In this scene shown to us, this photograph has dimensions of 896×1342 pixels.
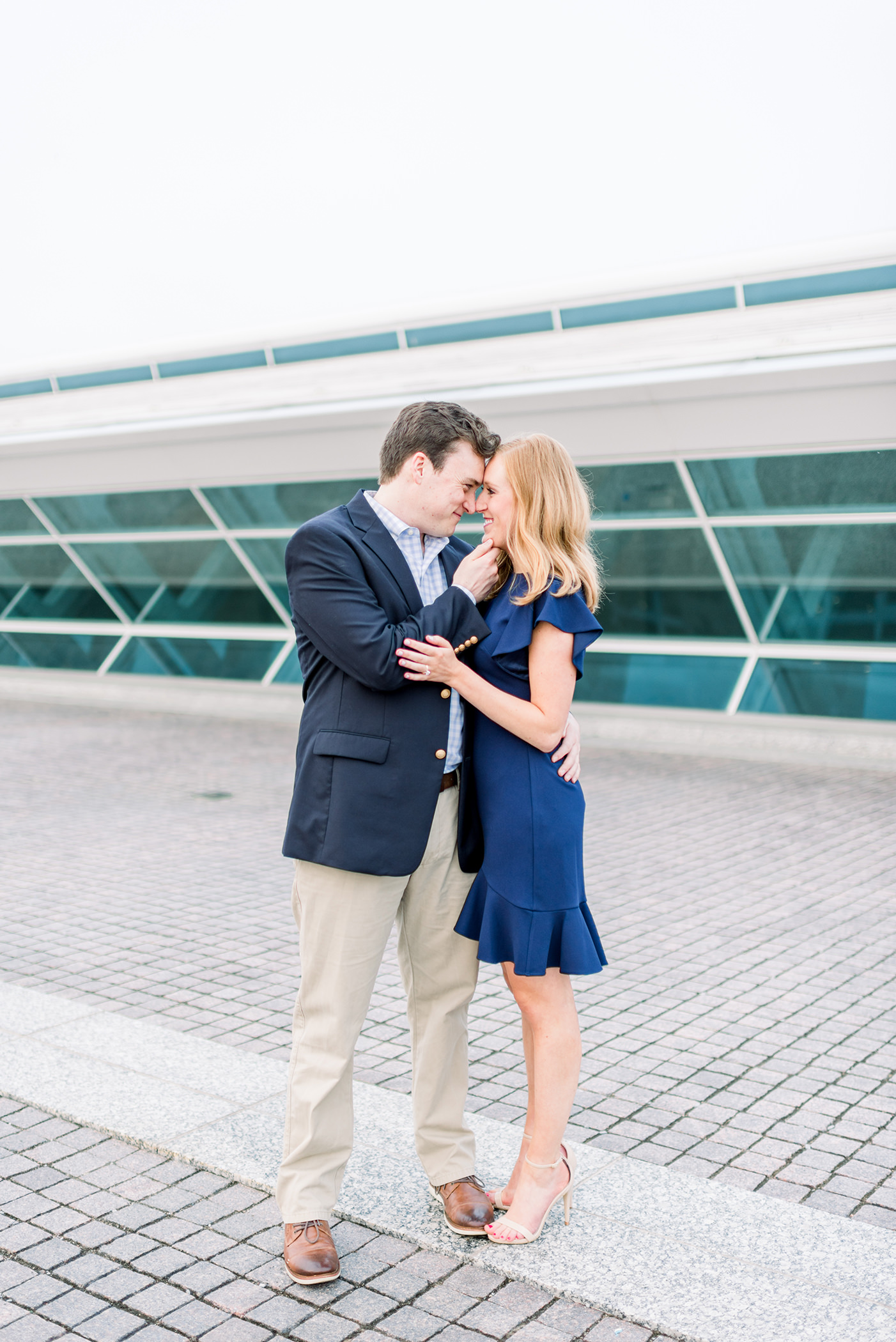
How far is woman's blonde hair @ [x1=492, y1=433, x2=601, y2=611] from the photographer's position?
9.68ft

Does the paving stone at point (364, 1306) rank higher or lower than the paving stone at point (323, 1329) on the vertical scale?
lower

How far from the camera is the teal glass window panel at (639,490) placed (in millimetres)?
12195

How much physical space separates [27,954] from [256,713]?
9.38 meters

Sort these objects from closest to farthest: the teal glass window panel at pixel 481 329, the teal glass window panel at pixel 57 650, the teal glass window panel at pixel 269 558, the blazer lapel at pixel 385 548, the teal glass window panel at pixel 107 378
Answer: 1. the blazer lapel at pixel 385 548
2. the teal glass window panel at pixel 481 329
3. the teal glass window panel at pixel 269 558
4. the teal glass window panel at pixel 107 378
5. the teal glass window panel at pixel 57 650

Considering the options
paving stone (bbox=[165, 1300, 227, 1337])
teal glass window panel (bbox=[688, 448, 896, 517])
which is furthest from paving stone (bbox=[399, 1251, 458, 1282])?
teal glass window panel (bbox=[688, 448, 896, 517])

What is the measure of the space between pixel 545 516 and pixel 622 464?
959cm

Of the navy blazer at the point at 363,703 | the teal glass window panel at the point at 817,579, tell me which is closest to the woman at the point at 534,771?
the navy blazer at the point at 363,703

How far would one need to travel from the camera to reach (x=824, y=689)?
12.0 meters

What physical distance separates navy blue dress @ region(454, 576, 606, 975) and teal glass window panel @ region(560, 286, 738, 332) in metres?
9.64

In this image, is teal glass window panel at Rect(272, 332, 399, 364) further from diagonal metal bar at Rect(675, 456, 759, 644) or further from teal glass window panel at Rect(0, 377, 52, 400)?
teal glass window panel at Rect(0, 377, 52, 400)

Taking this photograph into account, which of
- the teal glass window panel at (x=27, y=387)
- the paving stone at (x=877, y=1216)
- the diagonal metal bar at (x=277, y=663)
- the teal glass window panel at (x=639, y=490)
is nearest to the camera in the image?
the paving stone at (x=877, y=1216)

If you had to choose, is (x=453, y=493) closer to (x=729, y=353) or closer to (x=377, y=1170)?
(x=377, y=1170)

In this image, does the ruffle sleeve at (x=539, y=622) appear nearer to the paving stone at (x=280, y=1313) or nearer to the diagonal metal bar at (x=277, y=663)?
the paving stone at (x=280, y=1313)

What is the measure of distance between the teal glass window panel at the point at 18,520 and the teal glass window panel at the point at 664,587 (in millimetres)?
8584
